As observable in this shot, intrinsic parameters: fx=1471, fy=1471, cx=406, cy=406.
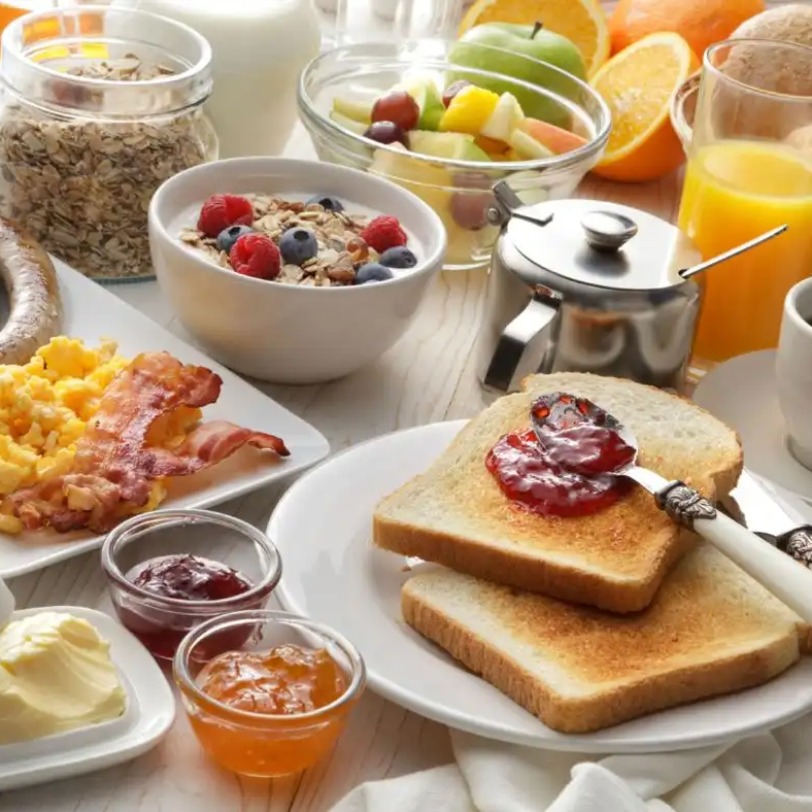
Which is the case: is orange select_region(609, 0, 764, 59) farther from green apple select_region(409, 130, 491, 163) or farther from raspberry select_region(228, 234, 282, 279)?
raspberry select_region(228, 234, 282, 279)

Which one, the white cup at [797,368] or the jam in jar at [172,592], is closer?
the jam in jar at [172,592]

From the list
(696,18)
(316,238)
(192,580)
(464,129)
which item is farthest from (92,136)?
(696,18)

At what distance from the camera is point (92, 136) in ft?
5.96

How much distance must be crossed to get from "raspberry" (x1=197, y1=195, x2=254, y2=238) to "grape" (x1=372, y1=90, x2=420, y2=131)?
360mm

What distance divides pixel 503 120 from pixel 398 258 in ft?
1.36

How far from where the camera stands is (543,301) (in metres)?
1.66

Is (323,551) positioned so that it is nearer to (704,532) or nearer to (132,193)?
(704,532)

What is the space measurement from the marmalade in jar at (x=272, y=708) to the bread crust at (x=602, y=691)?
128mm

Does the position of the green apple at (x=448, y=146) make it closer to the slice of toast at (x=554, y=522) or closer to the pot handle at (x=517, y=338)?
the pot handle at (x=517, y=338)

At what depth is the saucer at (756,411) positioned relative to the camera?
5.43ft

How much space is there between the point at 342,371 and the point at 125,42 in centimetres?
60

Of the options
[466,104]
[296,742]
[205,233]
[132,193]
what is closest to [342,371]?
[205,233]

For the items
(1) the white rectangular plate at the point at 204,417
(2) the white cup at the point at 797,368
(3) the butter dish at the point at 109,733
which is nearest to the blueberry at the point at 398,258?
(1) the white rectangular plate at the point at 204,417

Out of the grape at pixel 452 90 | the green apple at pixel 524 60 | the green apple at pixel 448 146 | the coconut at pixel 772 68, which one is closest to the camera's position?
the coconut at pixel 772 68
